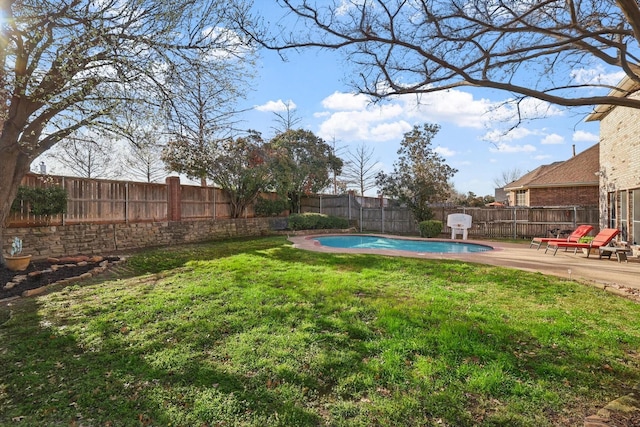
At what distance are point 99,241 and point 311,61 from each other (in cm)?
857

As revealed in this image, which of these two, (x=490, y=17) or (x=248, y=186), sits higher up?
(x=490, y=17)

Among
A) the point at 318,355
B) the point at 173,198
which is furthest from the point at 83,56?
the point at 173,198

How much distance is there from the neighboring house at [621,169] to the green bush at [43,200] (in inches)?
561

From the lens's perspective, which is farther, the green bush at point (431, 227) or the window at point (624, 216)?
the green bush at point (431, 227)

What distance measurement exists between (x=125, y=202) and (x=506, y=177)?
48.4 meters

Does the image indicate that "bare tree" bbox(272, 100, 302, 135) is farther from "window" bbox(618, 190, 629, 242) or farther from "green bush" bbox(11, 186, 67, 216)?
"window" bbox(618, 190, 629, 242)

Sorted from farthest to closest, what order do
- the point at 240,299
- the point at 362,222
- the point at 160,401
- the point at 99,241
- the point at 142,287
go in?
the point at 362,222, the point at 99,241, the point at 142,287, the point at 240,299, the point at 160,401

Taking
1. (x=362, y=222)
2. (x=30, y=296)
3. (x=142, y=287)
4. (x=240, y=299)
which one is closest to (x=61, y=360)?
(x=240, y=299)

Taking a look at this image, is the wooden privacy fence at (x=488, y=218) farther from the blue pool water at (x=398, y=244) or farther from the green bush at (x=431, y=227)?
the blue pool water at (x=398, y=244)

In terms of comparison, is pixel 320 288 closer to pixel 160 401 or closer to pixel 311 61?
pixel 160 401

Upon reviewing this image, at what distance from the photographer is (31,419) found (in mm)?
2443

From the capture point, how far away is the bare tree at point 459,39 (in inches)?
204

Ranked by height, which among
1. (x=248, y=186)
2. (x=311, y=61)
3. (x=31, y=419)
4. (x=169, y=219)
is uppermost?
(x=311, y=61)

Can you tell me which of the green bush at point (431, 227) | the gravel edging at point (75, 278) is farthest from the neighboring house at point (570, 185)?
the gravel edging at point (75, 278)
